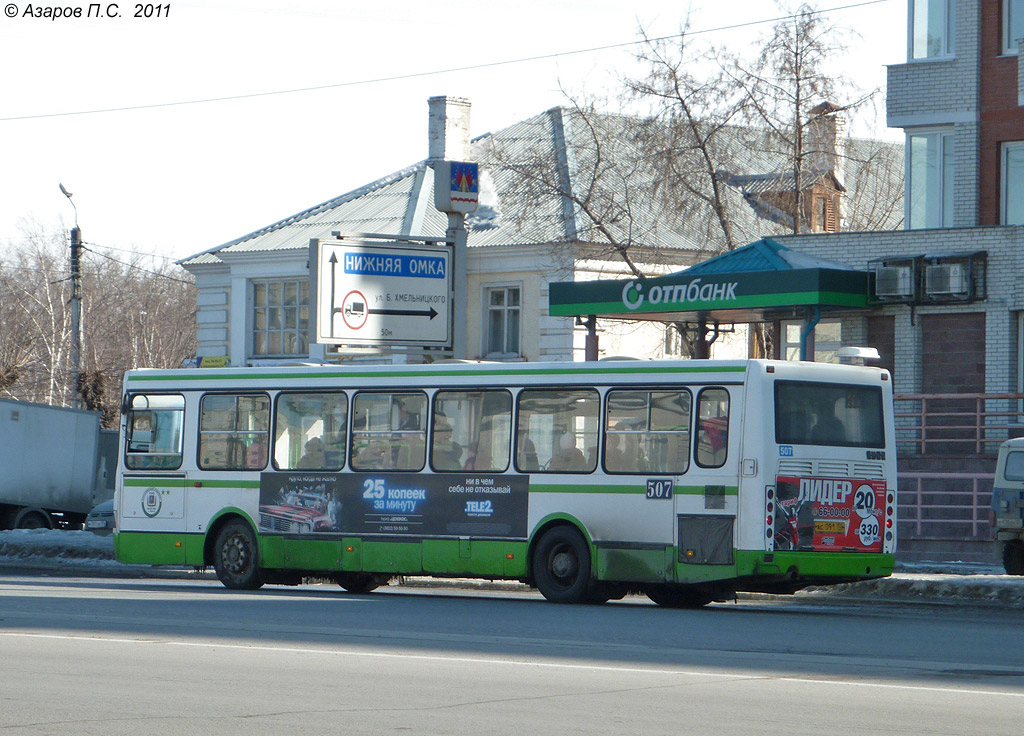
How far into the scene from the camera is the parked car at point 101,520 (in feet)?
108

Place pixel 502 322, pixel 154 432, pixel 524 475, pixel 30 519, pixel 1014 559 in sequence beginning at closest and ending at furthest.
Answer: pixel 524 475, pixel 154 432, pixel 1014 559, pixel 30 519, pixel 502 322

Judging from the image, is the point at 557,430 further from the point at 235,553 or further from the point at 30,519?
the point at 30,519

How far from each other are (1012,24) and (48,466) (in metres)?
21.7

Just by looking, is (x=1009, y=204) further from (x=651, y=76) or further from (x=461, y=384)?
(x=461, y=384)

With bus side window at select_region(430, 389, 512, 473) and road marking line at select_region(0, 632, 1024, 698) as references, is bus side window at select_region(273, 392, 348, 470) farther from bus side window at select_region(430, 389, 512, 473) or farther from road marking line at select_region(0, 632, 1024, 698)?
road marking line at select_region(0, 632, 1024, 698)

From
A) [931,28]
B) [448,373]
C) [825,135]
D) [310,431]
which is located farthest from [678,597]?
[825,135]

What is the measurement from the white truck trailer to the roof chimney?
1177 centimetres

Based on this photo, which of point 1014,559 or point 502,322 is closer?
point 1014,559

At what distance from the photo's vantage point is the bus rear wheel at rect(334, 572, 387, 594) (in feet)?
66.7

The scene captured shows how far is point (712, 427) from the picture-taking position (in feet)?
56.2

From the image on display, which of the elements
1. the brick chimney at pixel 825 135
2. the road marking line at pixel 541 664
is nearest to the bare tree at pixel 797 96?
the brick chimney at pixel 825 135

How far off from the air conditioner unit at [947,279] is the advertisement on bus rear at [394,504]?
12205mm

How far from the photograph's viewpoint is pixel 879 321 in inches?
1154

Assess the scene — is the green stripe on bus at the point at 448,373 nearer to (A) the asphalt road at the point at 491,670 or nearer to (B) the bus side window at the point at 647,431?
(B) the bus side window at the point at 647,431
